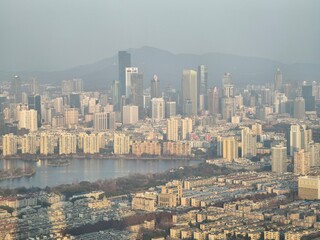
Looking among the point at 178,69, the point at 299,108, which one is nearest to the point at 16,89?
the point at 178,69

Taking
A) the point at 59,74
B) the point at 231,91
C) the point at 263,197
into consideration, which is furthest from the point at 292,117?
the point at 263,197

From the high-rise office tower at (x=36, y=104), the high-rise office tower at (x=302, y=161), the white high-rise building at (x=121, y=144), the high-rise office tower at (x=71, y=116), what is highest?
the high-rise office tower at (x=36, y=104)

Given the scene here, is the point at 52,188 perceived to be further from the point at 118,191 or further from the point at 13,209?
the point at 13,209

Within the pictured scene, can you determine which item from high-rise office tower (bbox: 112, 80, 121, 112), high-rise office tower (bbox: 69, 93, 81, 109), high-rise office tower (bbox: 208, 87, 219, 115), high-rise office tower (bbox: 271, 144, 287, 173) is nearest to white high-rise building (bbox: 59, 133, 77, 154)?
high-rise office tower (bbox: 69, 93, 81, 109)

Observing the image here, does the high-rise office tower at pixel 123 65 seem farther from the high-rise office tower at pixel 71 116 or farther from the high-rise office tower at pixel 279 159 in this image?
the high-rise office tower at pixel 279 159

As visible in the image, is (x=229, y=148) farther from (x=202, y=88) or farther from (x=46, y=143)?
(x=202, y=88)

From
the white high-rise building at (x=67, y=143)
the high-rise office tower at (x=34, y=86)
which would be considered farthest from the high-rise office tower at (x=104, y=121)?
the high-rise office tower at (x=34, y=86)
